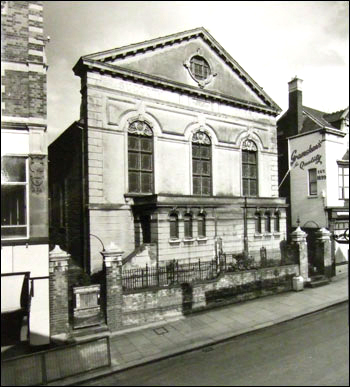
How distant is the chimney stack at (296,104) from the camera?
2297cm

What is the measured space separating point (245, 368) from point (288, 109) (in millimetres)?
20820

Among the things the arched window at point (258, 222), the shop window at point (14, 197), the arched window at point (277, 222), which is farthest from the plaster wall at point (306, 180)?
the shop window at point (14, 197)

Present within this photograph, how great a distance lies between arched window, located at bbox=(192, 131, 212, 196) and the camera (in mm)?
17734

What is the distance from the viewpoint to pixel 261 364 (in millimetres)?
7320

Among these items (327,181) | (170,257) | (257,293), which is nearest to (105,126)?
(170,257)

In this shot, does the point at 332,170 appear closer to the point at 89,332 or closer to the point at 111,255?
the point at 111,255

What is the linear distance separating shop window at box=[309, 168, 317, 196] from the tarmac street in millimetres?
13008

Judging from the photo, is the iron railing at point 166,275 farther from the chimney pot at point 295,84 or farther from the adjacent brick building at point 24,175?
the chimney pot at point 295,84

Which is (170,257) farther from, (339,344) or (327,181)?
(327,181)

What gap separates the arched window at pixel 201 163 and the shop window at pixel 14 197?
33.0 ft

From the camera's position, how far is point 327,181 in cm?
2038

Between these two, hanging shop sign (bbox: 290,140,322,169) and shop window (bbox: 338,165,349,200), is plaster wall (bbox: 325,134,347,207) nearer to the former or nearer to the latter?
shop window (bbox: 338,165,349,200)

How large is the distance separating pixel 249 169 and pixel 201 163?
385cm

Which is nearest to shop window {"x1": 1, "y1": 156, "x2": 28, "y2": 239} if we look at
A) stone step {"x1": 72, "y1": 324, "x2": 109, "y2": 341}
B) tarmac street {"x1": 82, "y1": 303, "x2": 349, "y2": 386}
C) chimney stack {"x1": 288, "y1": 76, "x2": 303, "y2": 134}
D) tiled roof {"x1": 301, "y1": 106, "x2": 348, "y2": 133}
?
stone step {"x1": 72, "y1": 324, "x2": 109, "y2": 341}
